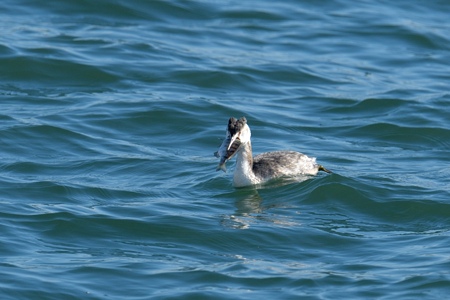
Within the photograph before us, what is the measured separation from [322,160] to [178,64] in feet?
18.5

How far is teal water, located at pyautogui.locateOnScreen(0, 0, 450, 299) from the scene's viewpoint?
38.5 ft

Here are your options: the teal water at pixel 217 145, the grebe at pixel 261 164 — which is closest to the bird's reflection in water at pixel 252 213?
the teal water at pixel 217 145

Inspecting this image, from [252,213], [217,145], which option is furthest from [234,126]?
[217,145]

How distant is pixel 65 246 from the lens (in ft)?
41.1

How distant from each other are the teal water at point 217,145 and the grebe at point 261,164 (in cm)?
16

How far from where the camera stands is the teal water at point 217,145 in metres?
11.7

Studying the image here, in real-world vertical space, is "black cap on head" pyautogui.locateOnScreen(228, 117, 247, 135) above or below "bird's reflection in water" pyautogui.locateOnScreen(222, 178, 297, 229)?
above

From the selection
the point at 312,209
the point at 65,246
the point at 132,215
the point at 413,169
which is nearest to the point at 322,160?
the point at 413,169

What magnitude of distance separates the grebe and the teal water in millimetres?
162

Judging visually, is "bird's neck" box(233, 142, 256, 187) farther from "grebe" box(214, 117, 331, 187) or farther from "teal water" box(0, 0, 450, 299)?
"teal water" box(0, 0, 450, 299)

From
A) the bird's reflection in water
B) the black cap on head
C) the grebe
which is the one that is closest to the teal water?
the bird's reflection in water

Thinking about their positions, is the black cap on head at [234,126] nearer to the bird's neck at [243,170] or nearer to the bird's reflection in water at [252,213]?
the bird's neck at [243,170]

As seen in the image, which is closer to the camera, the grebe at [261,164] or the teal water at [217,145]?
the teal water at [217,145]

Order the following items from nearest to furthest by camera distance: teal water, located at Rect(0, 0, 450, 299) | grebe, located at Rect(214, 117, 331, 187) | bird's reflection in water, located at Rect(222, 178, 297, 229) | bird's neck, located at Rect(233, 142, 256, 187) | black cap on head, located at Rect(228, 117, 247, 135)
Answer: teal water, located at Rect(0, 0, 450, 299), bird's reflection in water, located at Rect(222, 178, 297, 229), black cap on head, located at Rect(228, 117, 247, 135), grebe, located at Rect(214, 117, 331, 187), bird's neck, located at Rect(233, 142, 256, 187)
